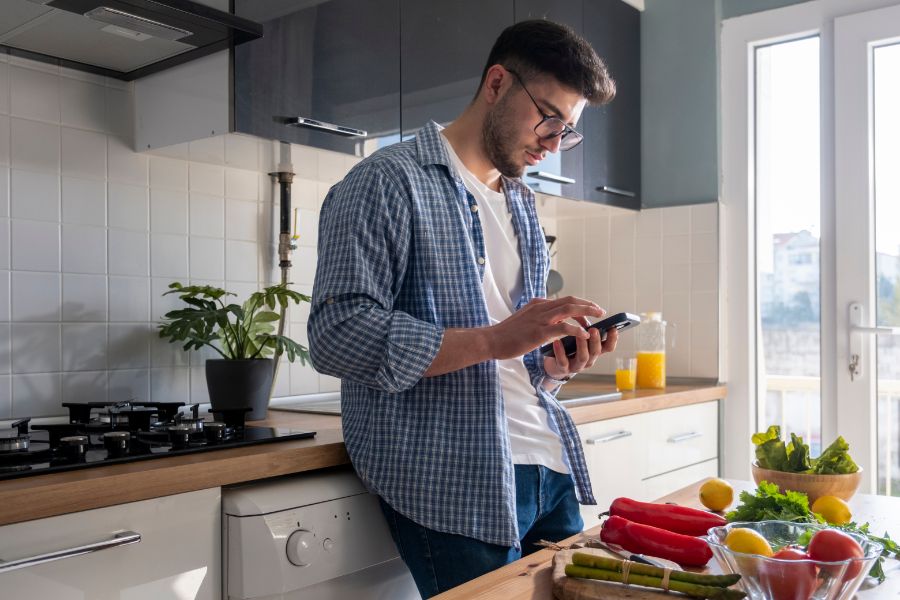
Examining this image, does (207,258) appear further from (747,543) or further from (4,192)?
(747,543)

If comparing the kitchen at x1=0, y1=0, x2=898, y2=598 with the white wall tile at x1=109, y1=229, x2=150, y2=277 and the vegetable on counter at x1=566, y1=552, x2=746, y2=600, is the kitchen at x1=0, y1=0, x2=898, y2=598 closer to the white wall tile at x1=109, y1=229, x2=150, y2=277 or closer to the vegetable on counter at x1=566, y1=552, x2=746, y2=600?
the white wall tile at x1=109, y1=229, x2=150, y2=277

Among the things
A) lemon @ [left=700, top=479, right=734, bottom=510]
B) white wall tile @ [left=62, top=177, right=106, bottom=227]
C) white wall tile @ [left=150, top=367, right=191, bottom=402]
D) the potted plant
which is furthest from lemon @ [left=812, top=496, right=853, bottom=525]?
white wall tile @ [left=62, top=177, right=106, bottom=227]

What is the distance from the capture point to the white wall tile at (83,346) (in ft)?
6.20

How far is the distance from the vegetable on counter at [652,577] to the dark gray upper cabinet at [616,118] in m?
2.08

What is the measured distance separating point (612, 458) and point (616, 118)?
136 cm

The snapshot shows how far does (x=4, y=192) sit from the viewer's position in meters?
1.80

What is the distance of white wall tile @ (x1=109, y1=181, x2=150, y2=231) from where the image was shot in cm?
197

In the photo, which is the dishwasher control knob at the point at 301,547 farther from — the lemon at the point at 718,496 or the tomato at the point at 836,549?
the tomato at the point at 836,549

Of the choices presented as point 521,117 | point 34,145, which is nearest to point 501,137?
point 521,117

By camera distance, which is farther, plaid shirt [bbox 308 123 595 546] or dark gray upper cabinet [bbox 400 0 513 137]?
dark gray upper cabinet [bbox 400 0 513 137]

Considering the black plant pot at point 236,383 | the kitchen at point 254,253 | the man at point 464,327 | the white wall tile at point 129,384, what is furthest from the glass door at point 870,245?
the white wall tile at point 129,384

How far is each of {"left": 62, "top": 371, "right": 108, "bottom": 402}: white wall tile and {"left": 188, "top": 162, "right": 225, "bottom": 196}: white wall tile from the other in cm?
51

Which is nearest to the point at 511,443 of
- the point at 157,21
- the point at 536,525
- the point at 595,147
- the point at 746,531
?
the point at 536,525

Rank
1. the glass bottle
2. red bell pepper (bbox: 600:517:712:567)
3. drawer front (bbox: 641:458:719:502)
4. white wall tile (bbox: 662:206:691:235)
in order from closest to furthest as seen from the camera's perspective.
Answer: red bell pepper (bbox: 600:517:712:567)
drawer front (bbox: 641:458:719:502)
the glass bottle
white wall tile (bbox: 662:206:691:235)
